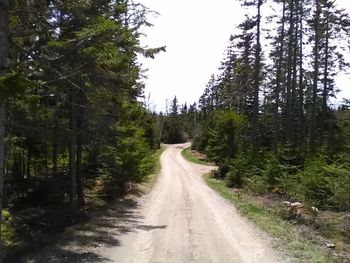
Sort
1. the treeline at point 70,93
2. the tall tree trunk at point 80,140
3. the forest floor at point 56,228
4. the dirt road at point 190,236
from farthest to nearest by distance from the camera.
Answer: the tall tree trunk at point 80,140
the forest floor at point 56,228
the dirt road at point 190,236
the treeline at point 70,93

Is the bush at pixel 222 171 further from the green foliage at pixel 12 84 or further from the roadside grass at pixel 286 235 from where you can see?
the green foliage at pixel 12 84

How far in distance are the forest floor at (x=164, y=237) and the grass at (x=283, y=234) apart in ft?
1.11

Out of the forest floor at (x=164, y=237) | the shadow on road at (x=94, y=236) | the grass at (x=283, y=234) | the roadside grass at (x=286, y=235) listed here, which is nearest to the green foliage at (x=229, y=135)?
the grass at (x=283, y=234)

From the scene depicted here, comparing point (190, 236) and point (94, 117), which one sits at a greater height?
point (94, 117)

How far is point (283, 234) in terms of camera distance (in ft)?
42.3

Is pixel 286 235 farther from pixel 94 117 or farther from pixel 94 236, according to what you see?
pixel 94 117

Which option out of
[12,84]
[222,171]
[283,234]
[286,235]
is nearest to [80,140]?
[283,234]

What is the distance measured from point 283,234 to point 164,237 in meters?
3.38

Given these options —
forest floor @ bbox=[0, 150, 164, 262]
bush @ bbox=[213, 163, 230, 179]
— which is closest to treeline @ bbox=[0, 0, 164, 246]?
forest floor @ bbox=[0, 150, 164, 262]

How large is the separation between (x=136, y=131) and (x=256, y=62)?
13477mm

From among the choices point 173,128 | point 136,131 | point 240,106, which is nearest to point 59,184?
point 136,131

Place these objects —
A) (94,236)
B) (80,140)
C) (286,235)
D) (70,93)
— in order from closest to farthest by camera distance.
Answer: (286,235) < (94,236) < (70,93) < (80,140)

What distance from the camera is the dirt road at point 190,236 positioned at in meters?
10.5

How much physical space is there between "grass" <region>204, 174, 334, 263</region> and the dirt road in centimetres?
39
